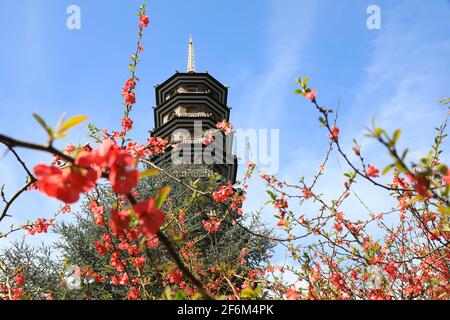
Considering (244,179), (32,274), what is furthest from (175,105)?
(244,179)

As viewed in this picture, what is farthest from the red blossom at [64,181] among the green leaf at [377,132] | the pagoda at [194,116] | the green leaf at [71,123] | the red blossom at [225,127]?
the pagoda at [194,116]

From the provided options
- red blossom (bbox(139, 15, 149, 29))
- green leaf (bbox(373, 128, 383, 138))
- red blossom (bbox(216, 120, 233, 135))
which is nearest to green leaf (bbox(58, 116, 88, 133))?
green leaf (bbox(373, 128, 383, 138))

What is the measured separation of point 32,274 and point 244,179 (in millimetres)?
7433

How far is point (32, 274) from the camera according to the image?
948 centimetres

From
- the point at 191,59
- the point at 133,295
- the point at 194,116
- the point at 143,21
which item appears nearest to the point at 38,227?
the point at 133,295

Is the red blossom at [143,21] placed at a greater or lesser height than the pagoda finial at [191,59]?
lesser

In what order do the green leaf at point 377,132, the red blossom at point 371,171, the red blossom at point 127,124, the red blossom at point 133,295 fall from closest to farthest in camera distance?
1. the green leaf at point 377,132
2. the red blossom at point 371,171
3. the red blossom at point 133,295
4. the red blossom at point 127,124

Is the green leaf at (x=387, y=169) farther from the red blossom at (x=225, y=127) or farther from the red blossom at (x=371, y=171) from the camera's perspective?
the red blossom at (x=225, y=127)

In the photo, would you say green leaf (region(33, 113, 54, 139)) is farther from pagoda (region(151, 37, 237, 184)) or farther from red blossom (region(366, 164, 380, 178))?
pagoda (region(151, 37, 237, 184))

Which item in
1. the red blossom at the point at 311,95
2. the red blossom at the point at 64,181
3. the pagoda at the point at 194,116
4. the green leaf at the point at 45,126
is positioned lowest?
the red blossom at the point at 64,181

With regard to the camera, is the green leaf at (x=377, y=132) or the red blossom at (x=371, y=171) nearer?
the green leaf at (x=377, y=132)

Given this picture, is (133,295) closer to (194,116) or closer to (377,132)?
(377,132)

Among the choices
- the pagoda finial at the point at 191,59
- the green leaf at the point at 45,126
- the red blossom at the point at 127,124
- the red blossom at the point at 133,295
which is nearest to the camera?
the green leaf at the point at 45,126
